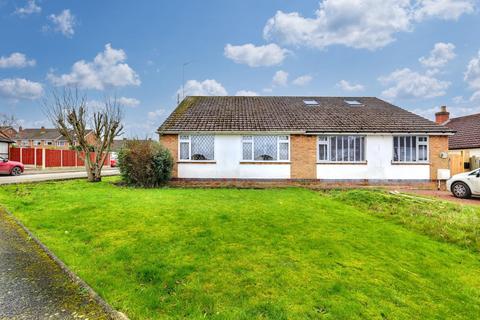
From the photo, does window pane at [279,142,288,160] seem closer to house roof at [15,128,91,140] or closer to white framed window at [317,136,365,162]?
white framed window at [317,136,365,162]

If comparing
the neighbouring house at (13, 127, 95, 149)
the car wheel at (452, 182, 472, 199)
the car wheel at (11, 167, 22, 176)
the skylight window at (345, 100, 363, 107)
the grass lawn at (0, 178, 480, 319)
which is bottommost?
the grass lawn at (0, 178, 480, 319)

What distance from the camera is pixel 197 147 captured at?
15758 mm

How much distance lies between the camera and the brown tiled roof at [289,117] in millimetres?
15547

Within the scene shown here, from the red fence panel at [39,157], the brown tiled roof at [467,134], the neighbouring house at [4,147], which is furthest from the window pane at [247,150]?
the red fence panel at [39,157]

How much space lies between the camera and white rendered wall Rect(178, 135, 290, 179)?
1562 cm

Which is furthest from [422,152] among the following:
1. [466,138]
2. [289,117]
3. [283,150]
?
[466,138]

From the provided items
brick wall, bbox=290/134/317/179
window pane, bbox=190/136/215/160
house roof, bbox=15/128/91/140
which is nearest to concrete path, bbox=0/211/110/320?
window pane, bbox=190/136/215/160

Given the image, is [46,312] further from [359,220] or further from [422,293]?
[359,220]

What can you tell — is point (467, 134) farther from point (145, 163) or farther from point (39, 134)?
point (39, 134)

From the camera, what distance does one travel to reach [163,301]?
11.8ft

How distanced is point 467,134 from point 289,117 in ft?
51.4

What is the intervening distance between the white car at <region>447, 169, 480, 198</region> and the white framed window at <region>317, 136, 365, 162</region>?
4236mm

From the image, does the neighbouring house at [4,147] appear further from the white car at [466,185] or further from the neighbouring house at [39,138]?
the neighbouring house at [39,138]

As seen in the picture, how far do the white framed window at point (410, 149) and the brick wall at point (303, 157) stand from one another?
14.5ft
